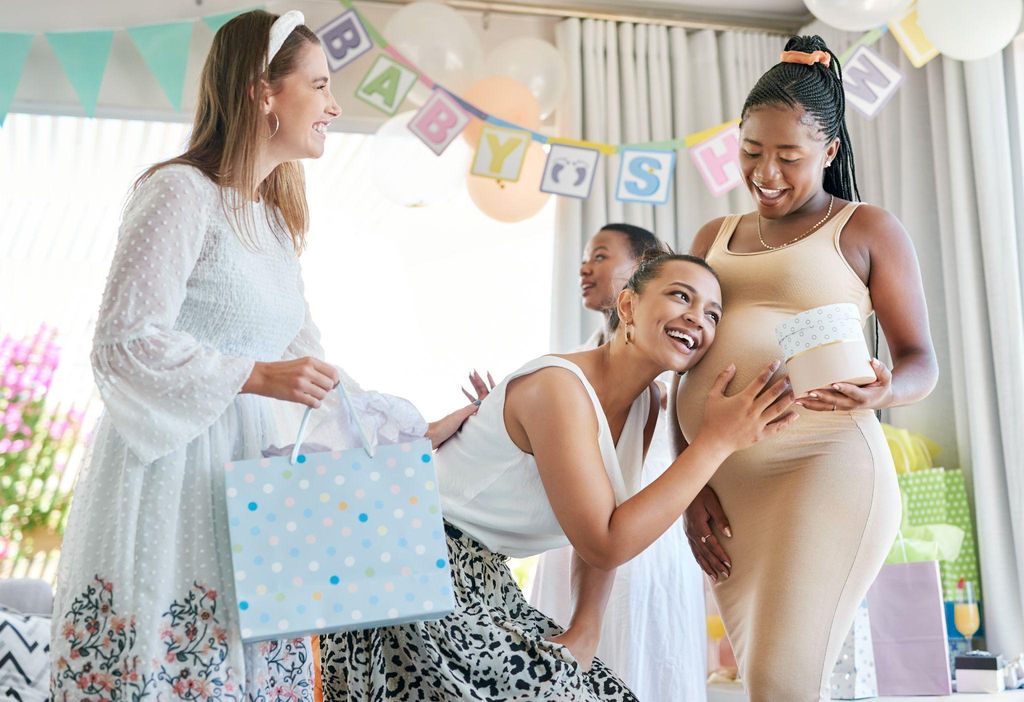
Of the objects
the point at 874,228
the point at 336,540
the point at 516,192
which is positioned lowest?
the point at 336,540

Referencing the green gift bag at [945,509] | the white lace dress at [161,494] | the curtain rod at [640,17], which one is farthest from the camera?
the curtain rod at [640,17]

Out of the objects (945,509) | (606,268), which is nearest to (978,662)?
(945,509)

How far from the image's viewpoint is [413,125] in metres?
3.98

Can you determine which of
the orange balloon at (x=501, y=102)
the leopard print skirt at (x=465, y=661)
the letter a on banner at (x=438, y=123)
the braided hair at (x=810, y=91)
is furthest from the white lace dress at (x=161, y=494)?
the orange balloon at (x=501, y=102)

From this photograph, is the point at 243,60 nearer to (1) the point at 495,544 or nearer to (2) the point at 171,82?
(1) the point at 495,544

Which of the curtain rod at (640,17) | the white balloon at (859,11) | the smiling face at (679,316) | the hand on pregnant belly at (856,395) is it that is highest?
the curtain rod at (640,17)

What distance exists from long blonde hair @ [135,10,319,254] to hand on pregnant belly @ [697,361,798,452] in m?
0.69

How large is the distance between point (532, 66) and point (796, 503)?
3.01 metres

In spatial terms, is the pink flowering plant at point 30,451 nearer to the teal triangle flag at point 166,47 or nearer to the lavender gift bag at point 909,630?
the teal triangle flag at point 166,47

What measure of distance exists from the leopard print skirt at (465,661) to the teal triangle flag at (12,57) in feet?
10.2

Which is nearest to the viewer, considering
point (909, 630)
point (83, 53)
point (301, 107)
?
point (301, 107)

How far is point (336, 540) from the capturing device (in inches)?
52.6

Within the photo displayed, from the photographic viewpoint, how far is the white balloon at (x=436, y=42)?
409 cm

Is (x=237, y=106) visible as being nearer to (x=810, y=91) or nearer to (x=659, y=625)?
(x=810, y=91)
